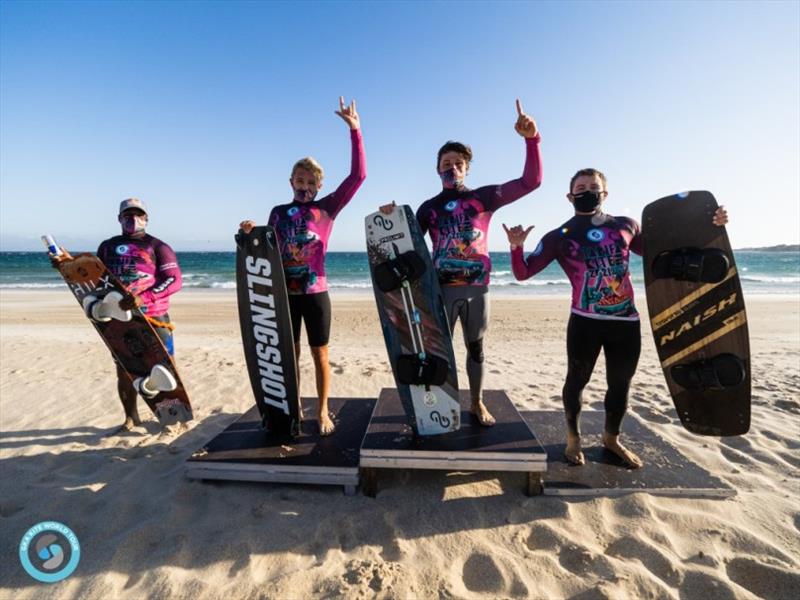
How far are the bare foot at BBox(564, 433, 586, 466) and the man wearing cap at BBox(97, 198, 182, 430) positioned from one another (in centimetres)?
394

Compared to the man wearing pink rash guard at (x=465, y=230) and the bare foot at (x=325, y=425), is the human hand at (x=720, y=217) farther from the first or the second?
the bare foot at (x=325, y=425)

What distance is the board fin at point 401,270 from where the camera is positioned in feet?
10.6

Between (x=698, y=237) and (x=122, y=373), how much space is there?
5.48 metres

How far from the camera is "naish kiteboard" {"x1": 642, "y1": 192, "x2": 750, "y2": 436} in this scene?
3021 millimetres

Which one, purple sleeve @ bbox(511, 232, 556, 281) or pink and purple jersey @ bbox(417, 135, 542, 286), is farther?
pink and purple jersey @ bbox(417, 135, 542, 286)

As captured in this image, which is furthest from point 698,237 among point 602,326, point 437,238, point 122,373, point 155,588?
point 122,373

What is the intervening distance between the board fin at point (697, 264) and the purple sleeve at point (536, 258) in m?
0.82

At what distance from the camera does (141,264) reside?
402cm

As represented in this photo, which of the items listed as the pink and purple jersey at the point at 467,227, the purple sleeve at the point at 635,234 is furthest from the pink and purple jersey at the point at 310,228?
the purple sleeve at the point at 635,234

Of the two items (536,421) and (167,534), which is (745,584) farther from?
(167,534)

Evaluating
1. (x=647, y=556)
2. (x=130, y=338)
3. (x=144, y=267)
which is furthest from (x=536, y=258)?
(x=130, y=338)

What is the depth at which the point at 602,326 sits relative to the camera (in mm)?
2992

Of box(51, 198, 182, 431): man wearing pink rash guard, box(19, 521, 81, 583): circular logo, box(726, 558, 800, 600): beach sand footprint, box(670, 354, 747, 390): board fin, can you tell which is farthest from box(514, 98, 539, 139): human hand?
box(19, 521, 81, 583): circular logo

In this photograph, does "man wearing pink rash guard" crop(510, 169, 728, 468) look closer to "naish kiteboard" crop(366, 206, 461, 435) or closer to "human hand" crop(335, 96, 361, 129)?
"naish kiteboard" crop(366, 206, 461, 435)
